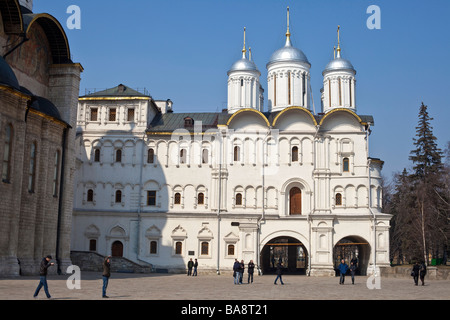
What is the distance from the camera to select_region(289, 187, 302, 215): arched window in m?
39.8

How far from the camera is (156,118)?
43.8 m

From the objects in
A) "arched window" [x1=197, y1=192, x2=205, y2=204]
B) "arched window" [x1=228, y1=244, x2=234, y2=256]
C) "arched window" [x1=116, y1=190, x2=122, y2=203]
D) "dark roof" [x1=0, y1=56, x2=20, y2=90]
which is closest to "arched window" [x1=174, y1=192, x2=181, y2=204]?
"arched window" [x1=197, y1=192, x2=205, y2=204]

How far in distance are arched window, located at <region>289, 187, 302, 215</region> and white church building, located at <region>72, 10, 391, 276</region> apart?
0.07 metres

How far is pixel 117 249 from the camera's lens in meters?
40.3

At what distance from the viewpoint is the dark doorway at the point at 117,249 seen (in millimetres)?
40250

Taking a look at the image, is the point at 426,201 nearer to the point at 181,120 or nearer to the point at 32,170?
the point at 181,120

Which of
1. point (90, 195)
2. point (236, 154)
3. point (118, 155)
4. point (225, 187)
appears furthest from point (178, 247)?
point (118, 155)

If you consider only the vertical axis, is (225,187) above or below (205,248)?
above

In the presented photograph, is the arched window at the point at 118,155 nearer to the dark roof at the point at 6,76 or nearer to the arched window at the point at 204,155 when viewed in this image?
the arched window at the point at 204,155

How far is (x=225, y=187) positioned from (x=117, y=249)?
881 cm

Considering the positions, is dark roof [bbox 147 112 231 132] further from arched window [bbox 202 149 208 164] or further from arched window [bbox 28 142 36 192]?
arched window [bbox 28 142 36 192]
